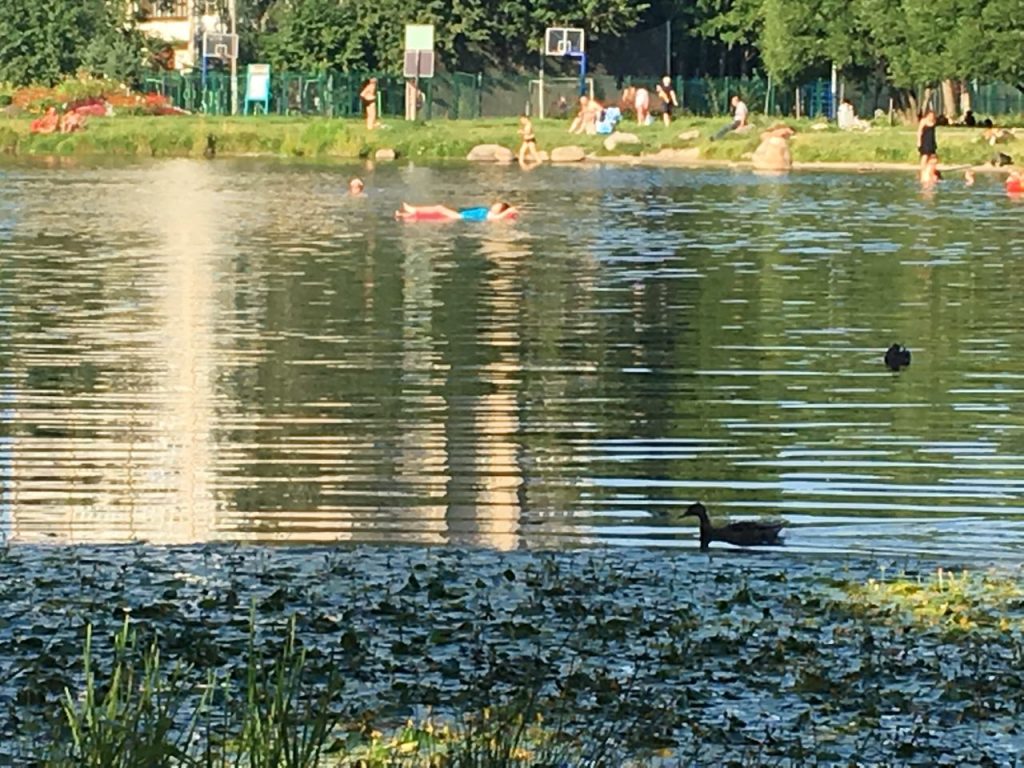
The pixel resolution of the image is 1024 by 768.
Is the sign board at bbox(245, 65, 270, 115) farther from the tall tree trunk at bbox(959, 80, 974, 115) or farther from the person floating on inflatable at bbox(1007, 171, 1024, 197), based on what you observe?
the person floating on inflatable at bbox(1007, 171, 1024, 197)

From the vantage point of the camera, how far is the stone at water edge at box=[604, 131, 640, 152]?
81.6 meters

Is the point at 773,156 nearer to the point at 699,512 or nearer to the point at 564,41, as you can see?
the point at 564,41

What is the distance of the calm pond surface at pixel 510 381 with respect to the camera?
16469 mm

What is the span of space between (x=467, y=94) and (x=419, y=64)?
21.8ft

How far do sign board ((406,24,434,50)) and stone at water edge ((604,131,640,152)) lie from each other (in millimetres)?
17999

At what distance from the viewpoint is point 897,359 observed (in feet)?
81.4

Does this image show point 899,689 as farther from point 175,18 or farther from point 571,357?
point 175,18

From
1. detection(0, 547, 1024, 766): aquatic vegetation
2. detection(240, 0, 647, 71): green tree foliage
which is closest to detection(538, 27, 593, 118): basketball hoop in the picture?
detection(240, 0, 647, 71): green tree foliage

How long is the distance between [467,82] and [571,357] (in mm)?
81712

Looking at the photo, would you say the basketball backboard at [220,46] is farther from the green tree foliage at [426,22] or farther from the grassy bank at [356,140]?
the grassy bank at [356,140]

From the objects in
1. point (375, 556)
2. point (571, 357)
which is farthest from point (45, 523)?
point (571, 357)

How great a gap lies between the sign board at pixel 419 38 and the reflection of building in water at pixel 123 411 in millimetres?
60955

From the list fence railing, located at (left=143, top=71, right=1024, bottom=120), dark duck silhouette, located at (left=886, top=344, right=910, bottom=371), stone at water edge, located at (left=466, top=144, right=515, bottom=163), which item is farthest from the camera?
fence railing, located at (left=143, top=71, right=1024, bottom=120)

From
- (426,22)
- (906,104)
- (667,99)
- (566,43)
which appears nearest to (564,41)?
(566,43)
